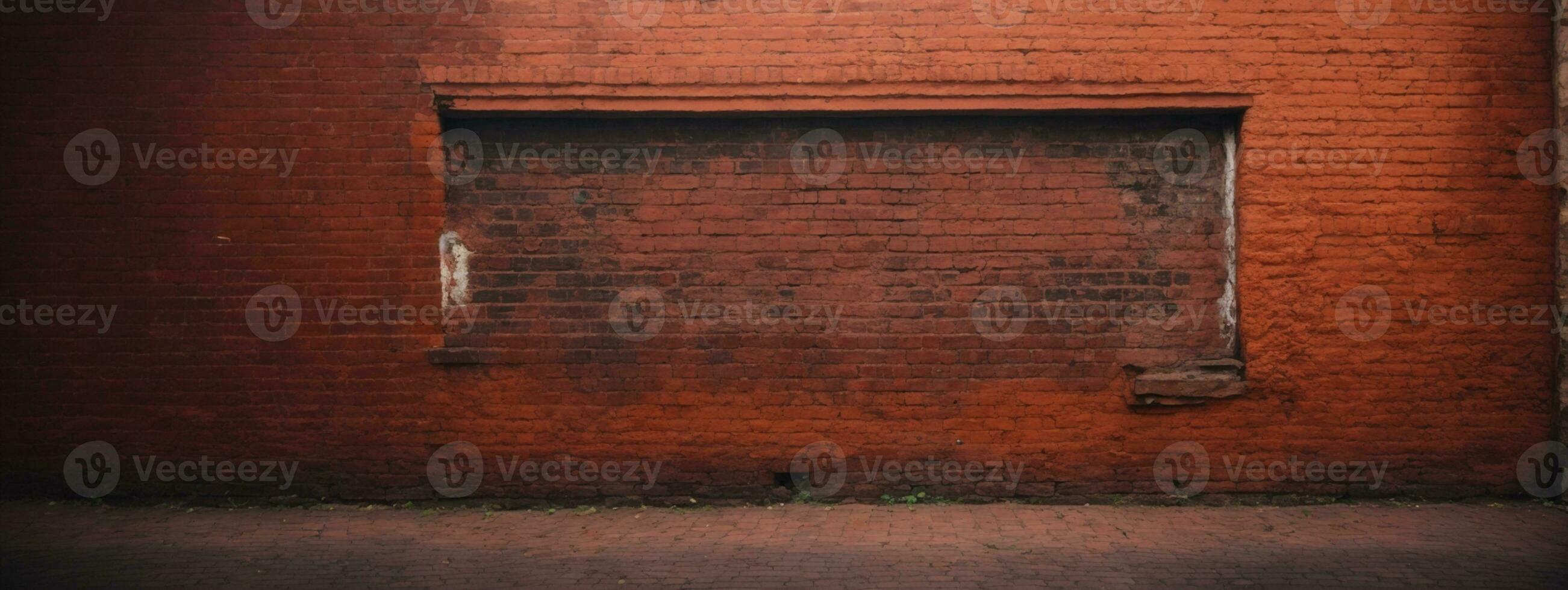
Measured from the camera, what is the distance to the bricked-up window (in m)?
6.10

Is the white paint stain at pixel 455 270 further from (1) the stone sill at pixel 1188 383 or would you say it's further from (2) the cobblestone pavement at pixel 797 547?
(1) the stone sill at pixel 1188 383

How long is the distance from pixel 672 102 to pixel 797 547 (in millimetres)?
2931

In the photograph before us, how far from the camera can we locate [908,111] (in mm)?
5977

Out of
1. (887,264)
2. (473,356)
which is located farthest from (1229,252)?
(473,356)

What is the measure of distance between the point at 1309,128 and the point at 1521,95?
1.38 meters

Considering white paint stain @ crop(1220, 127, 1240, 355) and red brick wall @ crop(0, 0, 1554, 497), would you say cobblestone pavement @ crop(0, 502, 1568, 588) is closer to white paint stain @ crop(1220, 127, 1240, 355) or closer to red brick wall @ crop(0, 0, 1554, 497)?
red brick wall @ crop(0, 0, 1554, 497)

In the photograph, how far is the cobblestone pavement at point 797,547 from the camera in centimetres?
464

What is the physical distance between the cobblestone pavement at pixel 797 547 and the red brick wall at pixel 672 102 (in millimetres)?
365

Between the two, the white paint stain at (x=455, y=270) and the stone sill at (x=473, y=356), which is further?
the white paint stain at (x=455, y=270)

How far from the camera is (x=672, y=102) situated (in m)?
5.96

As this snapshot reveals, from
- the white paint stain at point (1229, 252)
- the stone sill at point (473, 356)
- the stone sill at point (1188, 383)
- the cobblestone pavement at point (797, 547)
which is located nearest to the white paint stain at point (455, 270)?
the stone sill at point (473, 356)

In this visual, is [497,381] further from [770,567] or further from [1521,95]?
[1521,95]

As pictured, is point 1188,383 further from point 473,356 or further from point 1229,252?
point 473,356

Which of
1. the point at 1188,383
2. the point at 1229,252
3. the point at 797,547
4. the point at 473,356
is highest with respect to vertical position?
the point at 1229,252
